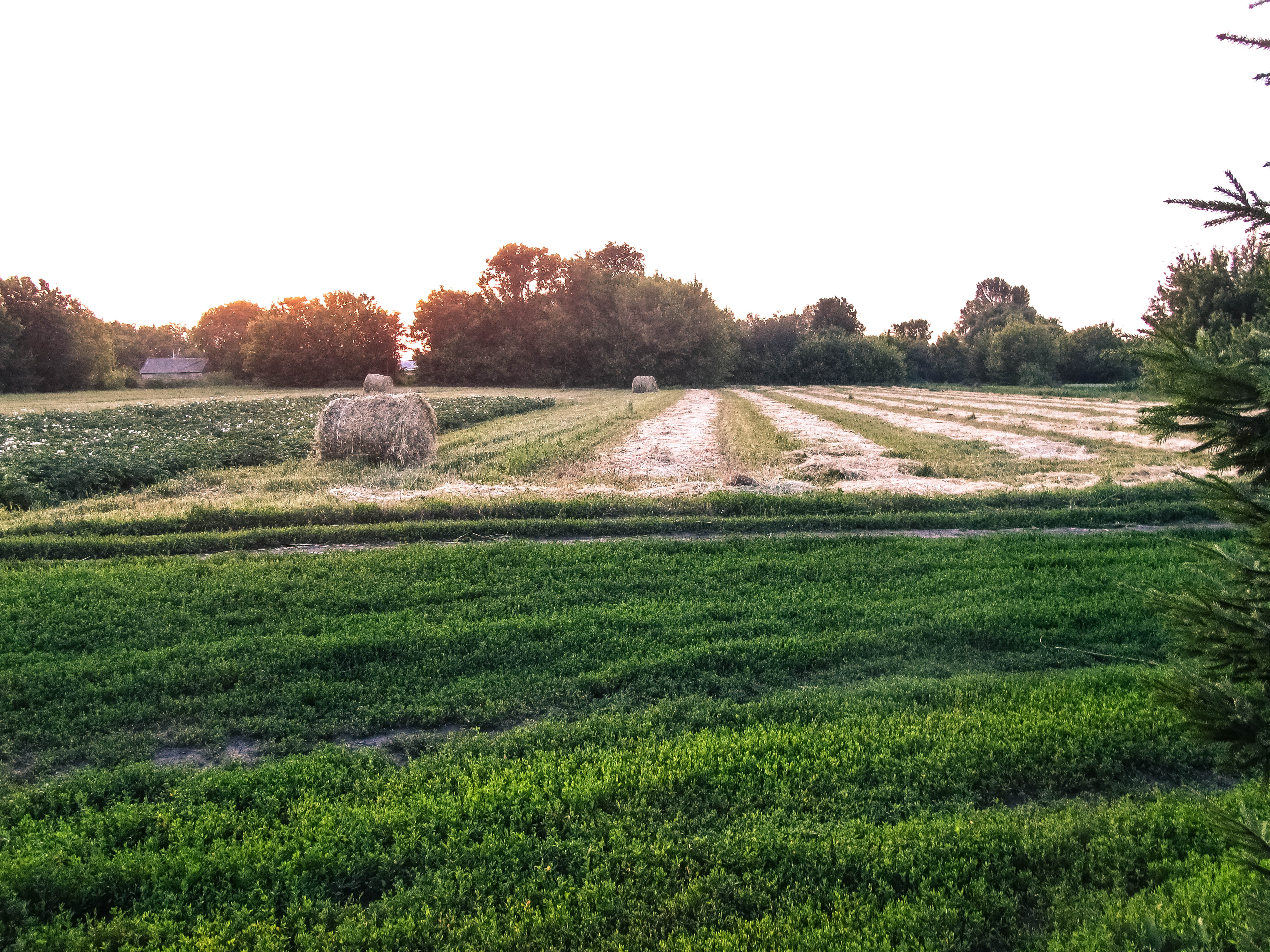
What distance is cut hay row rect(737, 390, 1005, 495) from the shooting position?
12.2 metres

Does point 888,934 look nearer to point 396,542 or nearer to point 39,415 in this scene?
point 396,542

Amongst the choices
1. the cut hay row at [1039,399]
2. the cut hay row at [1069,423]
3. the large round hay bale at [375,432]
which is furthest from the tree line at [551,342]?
the large round hay bale at [375,432]

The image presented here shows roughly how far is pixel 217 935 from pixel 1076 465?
15.8 m

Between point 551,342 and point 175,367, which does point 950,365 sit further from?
point 175,367

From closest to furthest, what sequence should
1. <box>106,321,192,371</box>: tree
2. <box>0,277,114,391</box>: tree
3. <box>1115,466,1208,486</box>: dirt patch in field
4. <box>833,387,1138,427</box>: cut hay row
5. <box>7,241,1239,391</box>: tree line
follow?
<box>1115,466,1208,486</box>: dirt patch in field < <box>833,387,1138,427</box>: cut hay row < <box>0,277,114,391</box>: tree < <box>7,241,1239,391</box>: tree line < <box>106,321,192,371</box>: tree

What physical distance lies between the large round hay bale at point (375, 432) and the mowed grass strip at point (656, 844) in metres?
12.6

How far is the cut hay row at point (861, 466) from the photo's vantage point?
40.2ft

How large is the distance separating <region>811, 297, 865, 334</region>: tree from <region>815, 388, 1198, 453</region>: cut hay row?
57.4 m

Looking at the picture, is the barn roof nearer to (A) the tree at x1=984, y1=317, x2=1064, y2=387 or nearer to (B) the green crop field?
(A) the tree at x1=984, y1=317, x2=1064, y2=387

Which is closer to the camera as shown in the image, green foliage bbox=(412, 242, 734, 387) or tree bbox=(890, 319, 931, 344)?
green foliage bbox=(412, 242, 734, 387)

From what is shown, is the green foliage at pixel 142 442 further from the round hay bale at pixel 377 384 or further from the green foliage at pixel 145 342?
the green foliage at pixel 145 342

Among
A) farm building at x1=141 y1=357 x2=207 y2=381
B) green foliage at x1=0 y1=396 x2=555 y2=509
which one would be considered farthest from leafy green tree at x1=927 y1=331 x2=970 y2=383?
farm building at x1=141 y1=357 x2=207 y2=381

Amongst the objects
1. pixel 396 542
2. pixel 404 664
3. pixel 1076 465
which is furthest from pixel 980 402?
pixel 404 664

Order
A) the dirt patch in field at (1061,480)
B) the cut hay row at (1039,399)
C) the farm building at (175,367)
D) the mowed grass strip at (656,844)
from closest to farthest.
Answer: the mowed grass strip at (656,844) < the dirt patch in field at (1061,480) < the cut hay row at (1039,399) < the farm building at (175,367)
